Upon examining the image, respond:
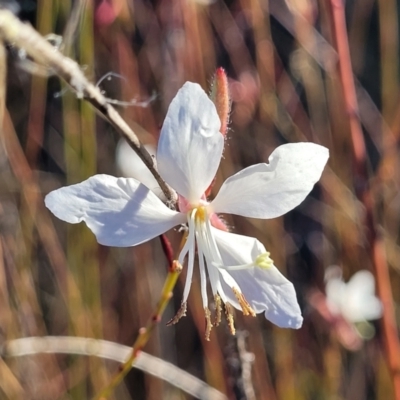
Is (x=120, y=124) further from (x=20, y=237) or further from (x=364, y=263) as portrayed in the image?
(x=364, y=263)

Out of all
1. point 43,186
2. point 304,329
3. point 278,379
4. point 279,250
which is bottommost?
point 278,379

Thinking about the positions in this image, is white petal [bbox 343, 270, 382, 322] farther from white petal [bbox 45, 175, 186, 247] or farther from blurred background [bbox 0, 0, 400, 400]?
white petal [bbox 45, 175, 186, 247]

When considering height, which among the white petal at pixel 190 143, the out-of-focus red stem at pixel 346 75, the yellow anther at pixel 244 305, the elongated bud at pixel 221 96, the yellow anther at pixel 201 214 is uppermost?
the out-of-focus red stem at pixel 346 75

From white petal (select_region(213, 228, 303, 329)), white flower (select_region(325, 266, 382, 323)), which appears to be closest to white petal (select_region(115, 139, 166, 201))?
white flower (select_region(325, 266, 382, 323))

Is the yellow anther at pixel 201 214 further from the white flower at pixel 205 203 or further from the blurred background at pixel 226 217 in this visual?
the blurred background at pixel 226 217

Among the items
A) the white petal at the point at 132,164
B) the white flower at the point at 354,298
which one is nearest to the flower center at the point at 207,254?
the white petal at the point at 132,164

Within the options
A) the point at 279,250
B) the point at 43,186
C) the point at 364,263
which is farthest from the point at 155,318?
the point at 43,186
